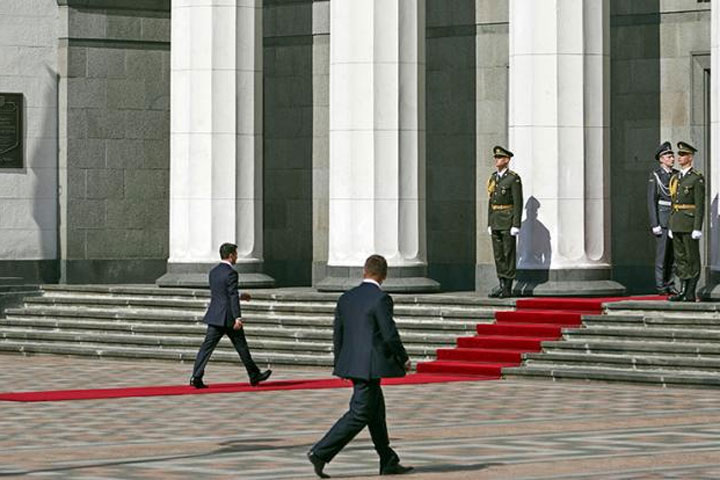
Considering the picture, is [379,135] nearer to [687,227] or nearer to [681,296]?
[687,227]

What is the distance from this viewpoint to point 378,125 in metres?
32.7

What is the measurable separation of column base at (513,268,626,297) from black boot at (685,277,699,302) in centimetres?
259

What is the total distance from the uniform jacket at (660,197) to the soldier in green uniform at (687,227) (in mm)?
1563

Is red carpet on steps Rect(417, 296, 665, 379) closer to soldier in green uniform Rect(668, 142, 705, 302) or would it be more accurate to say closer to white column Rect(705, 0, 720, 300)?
white column Rect(705, 0, 720, 300)

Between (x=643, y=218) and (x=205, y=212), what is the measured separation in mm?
7876

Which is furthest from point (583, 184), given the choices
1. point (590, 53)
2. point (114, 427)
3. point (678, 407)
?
point (114, 427)

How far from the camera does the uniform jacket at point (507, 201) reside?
3139 centimetres

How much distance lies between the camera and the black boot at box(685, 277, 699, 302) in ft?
95.4

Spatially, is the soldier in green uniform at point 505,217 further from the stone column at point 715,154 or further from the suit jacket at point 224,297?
the suit jacket at point 224,297

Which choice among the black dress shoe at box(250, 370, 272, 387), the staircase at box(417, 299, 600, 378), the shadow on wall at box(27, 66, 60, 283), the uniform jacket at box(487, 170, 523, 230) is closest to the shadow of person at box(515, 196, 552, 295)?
the uniform jacket at box(487, 170, 523, 230)

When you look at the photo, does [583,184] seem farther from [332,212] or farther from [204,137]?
[204,137]

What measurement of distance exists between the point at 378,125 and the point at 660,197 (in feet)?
16.1

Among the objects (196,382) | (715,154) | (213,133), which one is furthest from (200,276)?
(715,154)

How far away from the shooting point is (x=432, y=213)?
123ft
